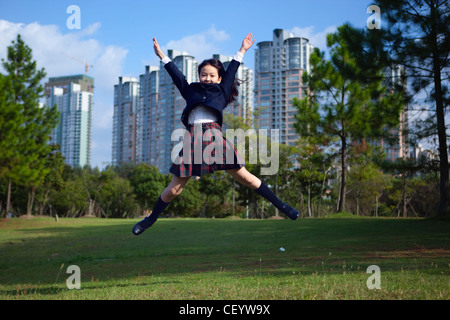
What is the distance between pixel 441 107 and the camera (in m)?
14.8

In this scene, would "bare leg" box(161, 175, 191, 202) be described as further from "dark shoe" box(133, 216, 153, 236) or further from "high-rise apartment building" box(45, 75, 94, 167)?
"high-rise apartment building" box(45, 75, 94, 167)

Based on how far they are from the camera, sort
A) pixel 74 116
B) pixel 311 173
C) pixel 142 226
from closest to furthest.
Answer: pixel 142 226 → pixel 311 173 → pixel 74 116

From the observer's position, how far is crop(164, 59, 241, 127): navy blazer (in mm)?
4148

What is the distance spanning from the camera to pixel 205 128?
415 centimetres

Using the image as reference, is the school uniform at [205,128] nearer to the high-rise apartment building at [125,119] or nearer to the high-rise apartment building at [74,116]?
the high-rise apartment building at [74,116]

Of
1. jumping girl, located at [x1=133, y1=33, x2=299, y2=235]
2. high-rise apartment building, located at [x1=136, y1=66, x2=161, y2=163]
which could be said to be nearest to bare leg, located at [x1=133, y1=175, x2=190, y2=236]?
jumping girl, located at [x1=133, y1=33, x2=299, y2=235]

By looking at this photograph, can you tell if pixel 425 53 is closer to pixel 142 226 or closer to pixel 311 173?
pixel 142 226

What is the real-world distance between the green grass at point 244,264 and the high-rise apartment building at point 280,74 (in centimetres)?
3333

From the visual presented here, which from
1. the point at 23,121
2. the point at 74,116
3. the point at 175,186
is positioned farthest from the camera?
the point at 74,116

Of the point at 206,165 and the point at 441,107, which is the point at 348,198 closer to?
the point at 441,107

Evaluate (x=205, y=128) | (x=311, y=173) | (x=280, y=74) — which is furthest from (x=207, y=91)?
(x=280, y=74)

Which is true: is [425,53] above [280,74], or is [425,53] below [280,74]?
below

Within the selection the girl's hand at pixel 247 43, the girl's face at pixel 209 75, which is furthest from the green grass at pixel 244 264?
the girl's hand at pixel 247 43

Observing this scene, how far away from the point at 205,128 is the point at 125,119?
68928 mm
